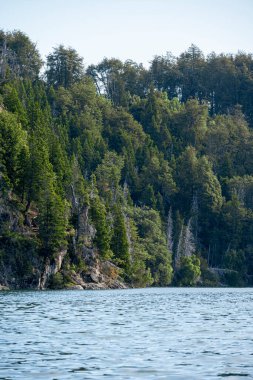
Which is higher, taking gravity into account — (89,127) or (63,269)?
(89,127)

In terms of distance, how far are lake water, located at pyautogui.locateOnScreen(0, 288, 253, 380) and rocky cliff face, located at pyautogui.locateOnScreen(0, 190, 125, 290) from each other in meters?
46.5

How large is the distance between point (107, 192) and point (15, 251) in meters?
55.5

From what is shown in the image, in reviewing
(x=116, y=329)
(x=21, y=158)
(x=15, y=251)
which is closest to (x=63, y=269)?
(x=15, y=251)

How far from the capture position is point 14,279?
101m

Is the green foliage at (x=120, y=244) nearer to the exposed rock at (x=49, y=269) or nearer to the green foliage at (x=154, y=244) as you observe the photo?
the green foliage at (x=154, y=244)

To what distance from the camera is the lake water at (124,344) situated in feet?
89.2

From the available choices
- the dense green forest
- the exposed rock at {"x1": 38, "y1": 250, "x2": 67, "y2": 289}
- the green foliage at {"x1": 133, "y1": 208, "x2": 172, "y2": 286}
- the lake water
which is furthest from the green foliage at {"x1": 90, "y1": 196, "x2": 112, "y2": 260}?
the lake water

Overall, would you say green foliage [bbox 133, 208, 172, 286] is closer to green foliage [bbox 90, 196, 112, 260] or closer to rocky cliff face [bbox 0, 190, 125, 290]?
green foliage [bbox 90, 196, 112, 260]

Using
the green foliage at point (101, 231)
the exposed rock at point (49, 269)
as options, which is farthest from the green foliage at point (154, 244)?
the exposed rock at point (49, 269)

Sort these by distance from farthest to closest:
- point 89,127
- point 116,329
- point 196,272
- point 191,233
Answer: point 89,127 → point 191,233 → point 196,272 → point 116,329

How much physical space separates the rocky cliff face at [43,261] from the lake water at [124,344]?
4647cm

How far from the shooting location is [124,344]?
34562mm

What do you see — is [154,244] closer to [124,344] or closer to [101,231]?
[101,231]

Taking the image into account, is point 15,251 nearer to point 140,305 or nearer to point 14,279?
point 14,279
